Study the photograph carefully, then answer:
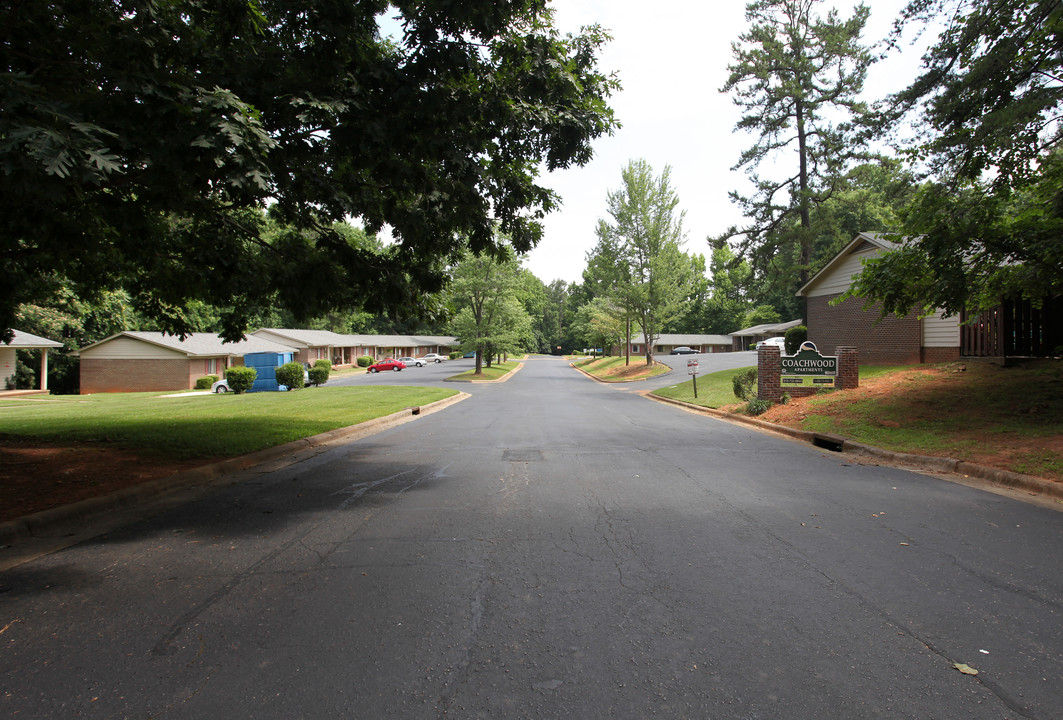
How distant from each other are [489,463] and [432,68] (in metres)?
5.62

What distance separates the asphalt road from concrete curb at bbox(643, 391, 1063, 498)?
74cm

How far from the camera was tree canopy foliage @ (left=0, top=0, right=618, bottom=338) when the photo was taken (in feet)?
16.1

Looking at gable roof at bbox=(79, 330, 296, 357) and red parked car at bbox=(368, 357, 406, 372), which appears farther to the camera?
red parked car at bbox=(368, 357, 406, 372)

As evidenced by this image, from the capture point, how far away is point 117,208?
6.14 m

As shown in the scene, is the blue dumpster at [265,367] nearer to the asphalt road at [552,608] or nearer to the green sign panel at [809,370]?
the green sign panel at [809,370]

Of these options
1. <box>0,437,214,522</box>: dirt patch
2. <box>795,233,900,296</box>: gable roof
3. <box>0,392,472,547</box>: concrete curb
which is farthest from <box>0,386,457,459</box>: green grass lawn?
<box>795,233,900,296</box>: gable roof

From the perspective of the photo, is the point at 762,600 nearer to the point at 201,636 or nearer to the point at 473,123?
the point at 201,636

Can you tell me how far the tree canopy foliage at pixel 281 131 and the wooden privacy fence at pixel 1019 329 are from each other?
46.5 feet

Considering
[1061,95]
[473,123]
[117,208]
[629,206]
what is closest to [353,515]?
[117,208]

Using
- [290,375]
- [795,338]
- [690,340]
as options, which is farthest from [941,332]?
[690,340]

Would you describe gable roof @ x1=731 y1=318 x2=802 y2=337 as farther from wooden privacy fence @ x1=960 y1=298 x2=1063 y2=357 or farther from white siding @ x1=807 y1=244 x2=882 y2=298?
wooden privacy fence @ x1=960 y1=298 x2=1063 y2=357

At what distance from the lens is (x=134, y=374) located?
36656 millimetres

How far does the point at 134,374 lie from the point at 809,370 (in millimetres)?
41077

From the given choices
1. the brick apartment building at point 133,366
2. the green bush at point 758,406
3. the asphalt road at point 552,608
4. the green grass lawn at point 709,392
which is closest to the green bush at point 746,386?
the green grass lawn at point 709,392
